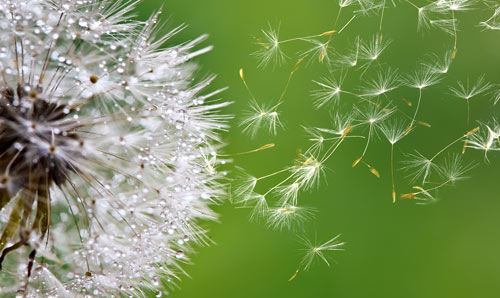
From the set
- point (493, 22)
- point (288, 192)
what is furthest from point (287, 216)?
point (493, 22)

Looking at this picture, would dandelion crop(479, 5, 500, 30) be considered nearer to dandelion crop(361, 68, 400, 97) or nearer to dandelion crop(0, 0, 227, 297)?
dandelion crop(361, 68, 400, 97)

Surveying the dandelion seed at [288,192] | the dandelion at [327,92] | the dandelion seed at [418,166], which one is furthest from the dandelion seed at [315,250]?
the dandelion at [327,92]

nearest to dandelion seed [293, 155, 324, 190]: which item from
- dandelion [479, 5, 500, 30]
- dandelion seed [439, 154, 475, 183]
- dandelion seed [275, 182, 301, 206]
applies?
dandelion seed [275, 182, 301, 206]

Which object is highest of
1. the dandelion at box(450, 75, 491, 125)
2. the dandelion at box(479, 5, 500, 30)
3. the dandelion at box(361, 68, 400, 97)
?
the dandelion at box(361, 68, 400, 97)

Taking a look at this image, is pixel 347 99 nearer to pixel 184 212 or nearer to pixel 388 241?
pixel 388 241

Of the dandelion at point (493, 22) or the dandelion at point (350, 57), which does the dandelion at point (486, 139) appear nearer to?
the dandelion at point (493, 22)

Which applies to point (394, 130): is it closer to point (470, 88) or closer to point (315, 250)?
point (470, 88)
